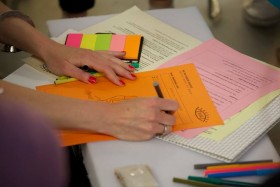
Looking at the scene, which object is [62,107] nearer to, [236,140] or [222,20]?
[236,140]

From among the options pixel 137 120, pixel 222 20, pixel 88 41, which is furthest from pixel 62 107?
pixel 222 20

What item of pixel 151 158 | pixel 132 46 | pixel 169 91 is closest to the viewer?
pixel 151 158

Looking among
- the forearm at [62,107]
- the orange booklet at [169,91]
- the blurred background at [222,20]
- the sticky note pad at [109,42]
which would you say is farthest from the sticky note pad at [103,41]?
the blurred background at [222,20]

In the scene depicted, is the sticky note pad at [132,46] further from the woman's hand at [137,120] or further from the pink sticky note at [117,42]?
the woman's hand at [137,120]

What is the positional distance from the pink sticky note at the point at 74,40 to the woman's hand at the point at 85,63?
5 centimetres

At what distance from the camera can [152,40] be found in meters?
1.02

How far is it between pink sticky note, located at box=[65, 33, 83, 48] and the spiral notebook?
0.35m

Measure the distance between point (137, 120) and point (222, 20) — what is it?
1265mm

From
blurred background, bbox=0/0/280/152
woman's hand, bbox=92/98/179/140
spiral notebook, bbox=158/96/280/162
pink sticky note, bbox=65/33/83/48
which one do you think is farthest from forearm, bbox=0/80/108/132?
blurred background, bbox=0/0/280/152

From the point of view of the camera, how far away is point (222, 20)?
75.6 inches

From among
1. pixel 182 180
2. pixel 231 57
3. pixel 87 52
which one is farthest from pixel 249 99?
pixel 87 52

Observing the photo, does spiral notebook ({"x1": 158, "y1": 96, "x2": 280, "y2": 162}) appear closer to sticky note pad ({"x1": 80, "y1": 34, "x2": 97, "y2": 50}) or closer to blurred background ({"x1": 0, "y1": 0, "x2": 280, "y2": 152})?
sticky note pad ({"x1": 80, "y1": 34, "x2": 97, "y2": 50})

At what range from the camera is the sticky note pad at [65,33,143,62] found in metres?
0.99

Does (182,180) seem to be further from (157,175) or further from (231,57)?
(231,57)
